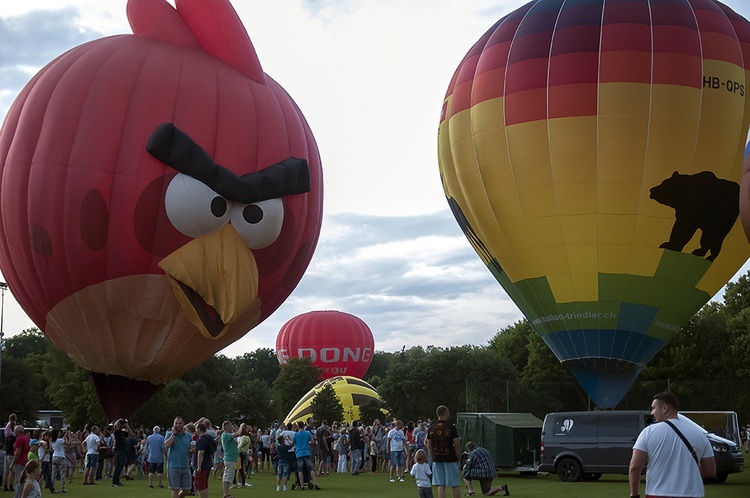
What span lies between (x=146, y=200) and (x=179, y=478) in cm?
→ 496

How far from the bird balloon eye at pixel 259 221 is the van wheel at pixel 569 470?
8.14 meters

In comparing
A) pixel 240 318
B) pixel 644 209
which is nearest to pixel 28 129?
pixel 240 318

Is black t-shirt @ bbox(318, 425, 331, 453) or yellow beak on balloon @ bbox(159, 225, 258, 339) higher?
yellow beak on balloon @ bbox(159, 225, 258, 339)

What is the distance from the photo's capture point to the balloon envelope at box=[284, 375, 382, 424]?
42.4 metres

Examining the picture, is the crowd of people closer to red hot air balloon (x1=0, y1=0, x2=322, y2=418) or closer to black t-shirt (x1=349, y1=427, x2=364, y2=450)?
black t-shirt (x1=349, y1=427, x2=364, y2=450)

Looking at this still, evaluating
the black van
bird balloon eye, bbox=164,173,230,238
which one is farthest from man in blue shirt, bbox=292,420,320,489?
the black van

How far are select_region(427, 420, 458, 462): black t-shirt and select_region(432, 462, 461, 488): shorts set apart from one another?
72mm

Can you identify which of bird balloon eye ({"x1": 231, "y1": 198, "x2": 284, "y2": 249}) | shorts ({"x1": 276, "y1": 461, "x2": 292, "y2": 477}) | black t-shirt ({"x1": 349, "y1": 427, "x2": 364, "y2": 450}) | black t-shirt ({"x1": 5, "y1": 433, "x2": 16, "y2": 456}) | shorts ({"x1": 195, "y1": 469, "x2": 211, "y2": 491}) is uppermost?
bird balloon eye ({"x1": 231, "y1": 198, "x2": 284, "y2": 249})

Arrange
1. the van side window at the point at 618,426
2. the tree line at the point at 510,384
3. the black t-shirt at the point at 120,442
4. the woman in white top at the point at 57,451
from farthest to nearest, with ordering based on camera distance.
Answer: the tree line at the point at 510,384 → the black t-shirt at the point at 120,442 → the woman in white top at the point at 57,451 → the van side window at the point at 618,426

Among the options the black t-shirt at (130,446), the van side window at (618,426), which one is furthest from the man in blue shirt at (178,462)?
the van side window at (618,426)

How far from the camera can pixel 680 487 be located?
21.5ft

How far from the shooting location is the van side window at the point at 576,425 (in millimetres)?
19938

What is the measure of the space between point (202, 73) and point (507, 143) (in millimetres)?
8377

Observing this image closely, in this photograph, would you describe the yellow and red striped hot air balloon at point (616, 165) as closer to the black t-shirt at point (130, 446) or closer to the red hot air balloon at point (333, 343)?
the black t-shirt at point (130, 446)
